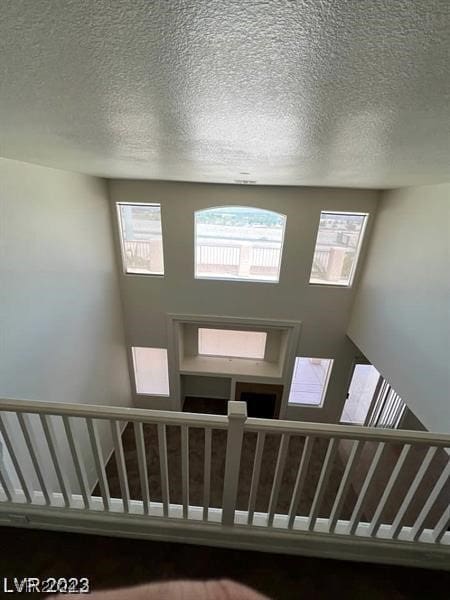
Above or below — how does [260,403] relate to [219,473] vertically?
above

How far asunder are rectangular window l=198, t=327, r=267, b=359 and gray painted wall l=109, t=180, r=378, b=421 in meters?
0.80

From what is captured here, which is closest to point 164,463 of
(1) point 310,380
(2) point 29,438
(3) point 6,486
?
(2) point 29,438

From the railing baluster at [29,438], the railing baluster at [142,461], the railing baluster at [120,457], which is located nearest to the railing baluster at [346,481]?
the railing baluster at [142,461]

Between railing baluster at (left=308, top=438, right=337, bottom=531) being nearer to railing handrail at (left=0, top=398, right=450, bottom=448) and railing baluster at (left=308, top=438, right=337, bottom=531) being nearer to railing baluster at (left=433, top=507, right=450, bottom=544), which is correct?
railing handrail at (left=0, top=398, right=450, bottom=448)

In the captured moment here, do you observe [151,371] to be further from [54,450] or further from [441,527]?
[441,527]

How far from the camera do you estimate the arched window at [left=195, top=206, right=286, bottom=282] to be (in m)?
4.22

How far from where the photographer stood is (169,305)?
4.70 meters

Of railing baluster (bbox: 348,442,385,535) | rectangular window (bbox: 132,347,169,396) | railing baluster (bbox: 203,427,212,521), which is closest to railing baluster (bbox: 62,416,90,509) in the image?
railing baluster (bbox: 203,427,212,521)

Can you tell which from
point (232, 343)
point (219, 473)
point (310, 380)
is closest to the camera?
point (219, 473)

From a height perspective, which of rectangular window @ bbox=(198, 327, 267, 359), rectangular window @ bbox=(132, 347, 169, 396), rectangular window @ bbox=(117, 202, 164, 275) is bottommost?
rectangular window @ bbox=(132, 347, 169, 396)

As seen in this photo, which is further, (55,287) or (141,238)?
(141,238)

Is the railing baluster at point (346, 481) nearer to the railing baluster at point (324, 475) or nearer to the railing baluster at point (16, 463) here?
the railing baluster at point (324, 475)

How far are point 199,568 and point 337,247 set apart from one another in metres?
4.07

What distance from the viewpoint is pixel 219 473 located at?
410cm
